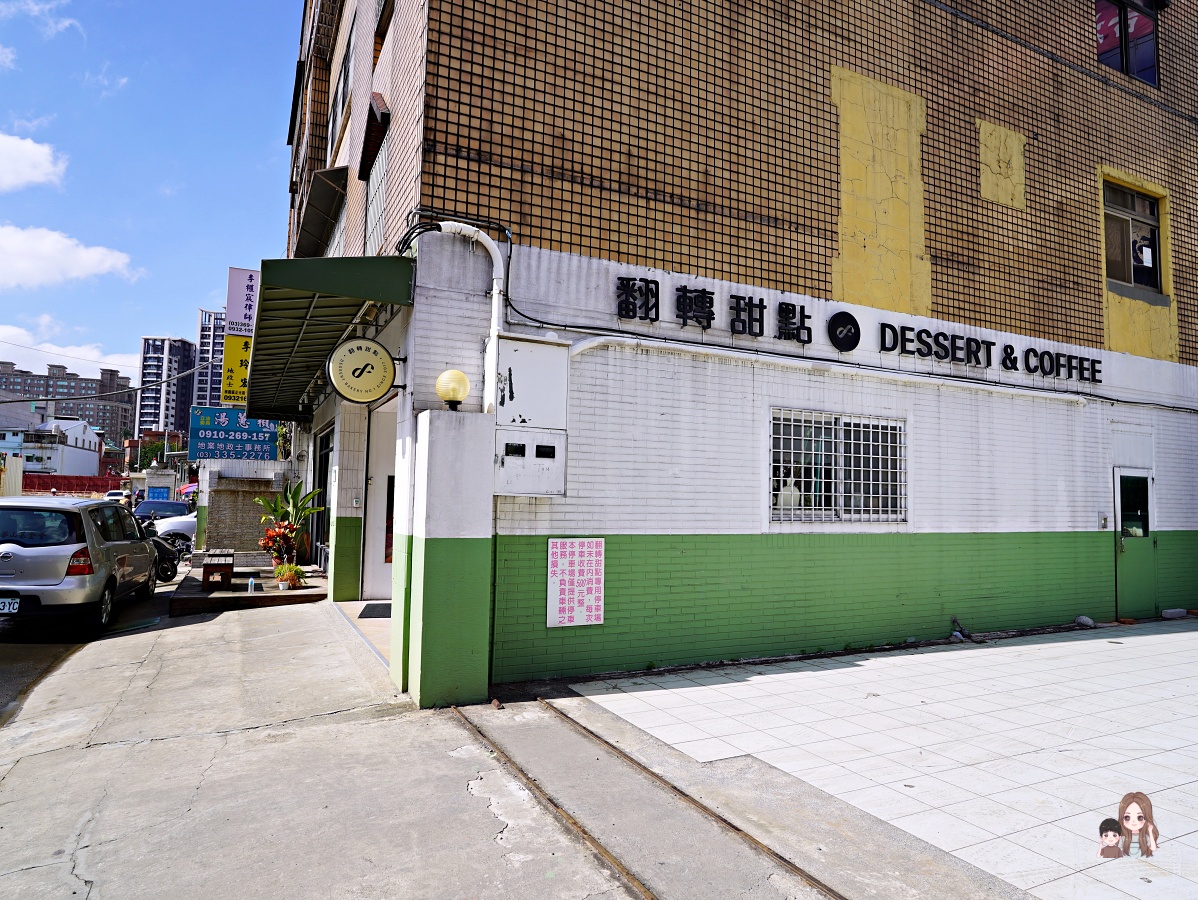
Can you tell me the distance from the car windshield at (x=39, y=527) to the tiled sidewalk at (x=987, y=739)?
657 cm

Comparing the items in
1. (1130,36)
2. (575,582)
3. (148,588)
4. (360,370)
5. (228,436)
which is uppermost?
(1130,36)

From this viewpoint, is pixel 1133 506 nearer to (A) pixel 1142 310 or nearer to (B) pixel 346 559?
(A) pixel 1142 310

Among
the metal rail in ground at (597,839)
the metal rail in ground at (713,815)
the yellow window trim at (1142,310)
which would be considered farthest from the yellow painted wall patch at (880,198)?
the metal rail in ground at (597,839)

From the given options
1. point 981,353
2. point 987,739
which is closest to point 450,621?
point 987,739

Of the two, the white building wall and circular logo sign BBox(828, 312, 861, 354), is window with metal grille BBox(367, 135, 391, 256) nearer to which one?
the white building wall

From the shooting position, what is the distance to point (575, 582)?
280 inches

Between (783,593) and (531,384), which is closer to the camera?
(531,384)

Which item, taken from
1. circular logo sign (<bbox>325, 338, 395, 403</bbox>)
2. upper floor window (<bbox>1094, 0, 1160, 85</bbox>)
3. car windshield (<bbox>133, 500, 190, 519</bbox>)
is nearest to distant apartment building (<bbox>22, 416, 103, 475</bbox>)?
car windshield (<bbox>133, 500, 190, 519</bbox>)

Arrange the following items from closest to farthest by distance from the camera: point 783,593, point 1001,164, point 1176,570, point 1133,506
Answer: point 783,593 → point 1001,164 → point 1133,506 → point 1176,570

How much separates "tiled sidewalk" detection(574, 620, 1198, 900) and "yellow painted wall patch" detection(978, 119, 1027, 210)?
6.30 m

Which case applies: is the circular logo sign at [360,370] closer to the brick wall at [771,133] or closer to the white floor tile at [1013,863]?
the brick wall at [771,133]

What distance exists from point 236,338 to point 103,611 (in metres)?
9.02

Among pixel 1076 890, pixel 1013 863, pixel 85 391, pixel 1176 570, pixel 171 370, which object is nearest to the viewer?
pixel 1076 890

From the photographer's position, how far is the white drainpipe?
22.0ft
